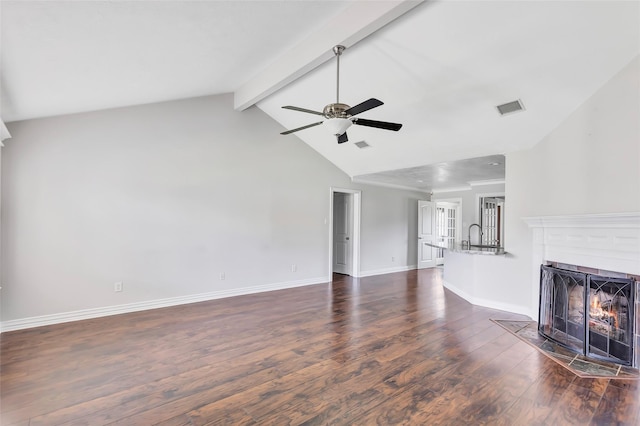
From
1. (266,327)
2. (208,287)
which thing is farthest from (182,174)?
(266,327)

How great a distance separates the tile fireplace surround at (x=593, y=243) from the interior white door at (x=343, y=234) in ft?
13.2

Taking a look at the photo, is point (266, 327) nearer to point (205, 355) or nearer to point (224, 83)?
point (205, 355)

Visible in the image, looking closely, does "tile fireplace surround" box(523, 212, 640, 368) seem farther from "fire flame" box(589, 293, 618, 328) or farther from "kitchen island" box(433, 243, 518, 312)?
"kitchen island" box(433, 243, 518, 312)

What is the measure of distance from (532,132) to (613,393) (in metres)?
3.09

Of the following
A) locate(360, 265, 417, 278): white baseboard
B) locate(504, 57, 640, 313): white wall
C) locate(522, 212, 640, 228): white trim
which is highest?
locate(504, 57, 640, 313): white wall

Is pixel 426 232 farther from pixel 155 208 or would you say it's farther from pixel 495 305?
pixel 155 208

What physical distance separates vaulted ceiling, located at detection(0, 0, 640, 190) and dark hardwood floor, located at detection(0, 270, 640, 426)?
8.60 ft

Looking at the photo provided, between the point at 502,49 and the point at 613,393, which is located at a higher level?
the point at 502,49

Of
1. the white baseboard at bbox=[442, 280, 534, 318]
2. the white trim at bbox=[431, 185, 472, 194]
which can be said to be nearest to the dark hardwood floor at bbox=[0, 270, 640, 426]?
the white baseboard at bbox=[442, 280, 534, 318]

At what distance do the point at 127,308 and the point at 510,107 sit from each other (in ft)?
19.3

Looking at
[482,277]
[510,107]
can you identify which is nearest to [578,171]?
[510,107]

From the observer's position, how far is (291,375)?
2.61 metres

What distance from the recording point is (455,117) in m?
4.23

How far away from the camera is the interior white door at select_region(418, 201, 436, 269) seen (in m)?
8.70
